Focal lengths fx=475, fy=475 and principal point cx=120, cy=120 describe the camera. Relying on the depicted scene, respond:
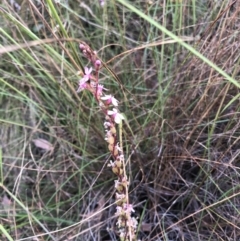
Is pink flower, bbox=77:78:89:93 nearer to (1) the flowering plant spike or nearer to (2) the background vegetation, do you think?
(1) the flowering plant spike

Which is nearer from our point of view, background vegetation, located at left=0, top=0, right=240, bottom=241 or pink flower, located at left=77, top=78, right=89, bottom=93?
pink flower, located at left=77, top=78, right=89, bottom=93

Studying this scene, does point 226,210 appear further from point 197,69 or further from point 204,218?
point 197,69

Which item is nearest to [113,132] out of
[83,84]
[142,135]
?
[83,84]

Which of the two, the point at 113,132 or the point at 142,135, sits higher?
the point at 113,132

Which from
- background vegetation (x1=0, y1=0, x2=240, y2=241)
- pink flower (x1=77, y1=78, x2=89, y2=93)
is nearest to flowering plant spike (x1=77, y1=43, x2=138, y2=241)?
pink flower (x1=77, y1=78, x2=89, y2=93)

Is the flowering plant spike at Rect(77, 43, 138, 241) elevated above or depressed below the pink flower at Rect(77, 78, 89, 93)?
below

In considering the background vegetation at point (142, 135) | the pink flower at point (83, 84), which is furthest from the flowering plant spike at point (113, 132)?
the background vegetation at point (142, 135)

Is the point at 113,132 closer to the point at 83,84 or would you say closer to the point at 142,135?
the point at 83,84

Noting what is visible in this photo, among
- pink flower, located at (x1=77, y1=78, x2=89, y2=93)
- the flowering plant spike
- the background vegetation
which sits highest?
pink flower, located at (x1=77, y1=78, x2=89, y2=93)
